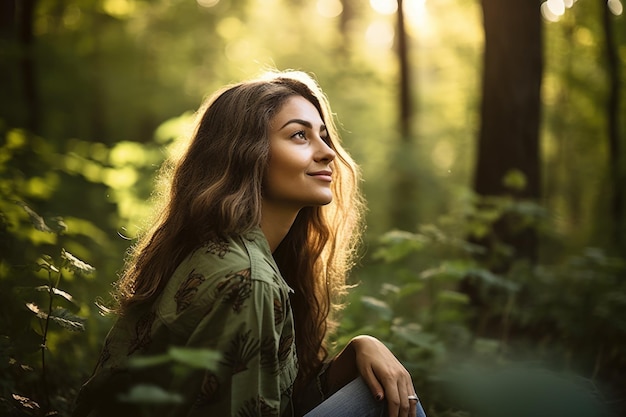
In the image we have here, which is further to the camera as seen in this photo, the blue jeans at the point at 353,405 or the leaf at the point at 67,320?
the leaf at the point at 67,320

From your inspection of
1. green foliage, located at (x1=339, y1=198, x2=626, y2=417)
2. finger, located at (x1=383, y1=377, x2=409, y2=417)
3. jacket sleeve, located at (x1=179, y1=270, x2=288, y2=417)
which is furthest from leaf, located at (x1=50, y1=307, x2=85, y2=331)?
green foliage, located at (x1=339, y1=198, x2=626, y2=417)

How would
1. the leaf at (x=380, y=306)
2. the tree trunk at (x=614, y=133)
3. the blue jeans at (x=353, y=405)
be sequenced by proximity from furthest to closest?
the tree trunk at (x=614, y=133)
the leaf at (x=380, y=306)
the blue jeans at (x=353, y=405)

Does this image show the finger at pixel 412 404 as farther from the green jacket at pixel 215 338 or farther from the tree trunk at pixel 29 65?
the tree trunk at pixel 29 65

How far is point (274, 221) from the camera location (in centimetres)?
258

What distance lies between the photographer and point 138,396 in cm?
141

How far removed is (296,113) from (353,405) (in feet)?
4.08

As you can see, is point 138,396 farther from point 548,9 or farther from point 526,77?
point 548,9

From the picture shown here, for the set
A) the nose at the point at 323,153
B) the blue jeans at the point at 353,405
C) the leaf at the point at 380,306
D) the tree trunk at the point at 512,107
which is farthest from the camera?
the tree trunk at the point at 512,107

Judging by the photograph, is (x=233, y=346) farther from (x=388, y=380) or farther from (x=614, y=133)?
(x=614, y=133)

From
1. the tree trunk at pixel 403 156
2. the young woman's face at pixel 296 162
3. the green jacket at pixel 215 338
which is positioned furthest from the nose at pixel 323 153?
the tree trunk at pixel 403 156

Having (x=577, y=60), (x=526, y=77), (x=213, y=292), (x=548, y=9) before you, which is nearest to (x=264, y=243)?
(x=213, y=292)

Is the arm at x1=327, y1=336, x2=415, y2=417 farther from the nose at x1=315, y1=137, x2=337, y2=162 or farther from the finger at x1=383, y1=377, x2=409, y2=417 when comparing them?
the nose at x1=315, y1=137, x2=337, y2=162

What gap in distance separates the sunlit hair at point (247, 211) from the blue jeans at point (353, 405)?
502 millimetres

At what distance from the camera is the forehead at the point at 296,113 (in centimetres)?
257
